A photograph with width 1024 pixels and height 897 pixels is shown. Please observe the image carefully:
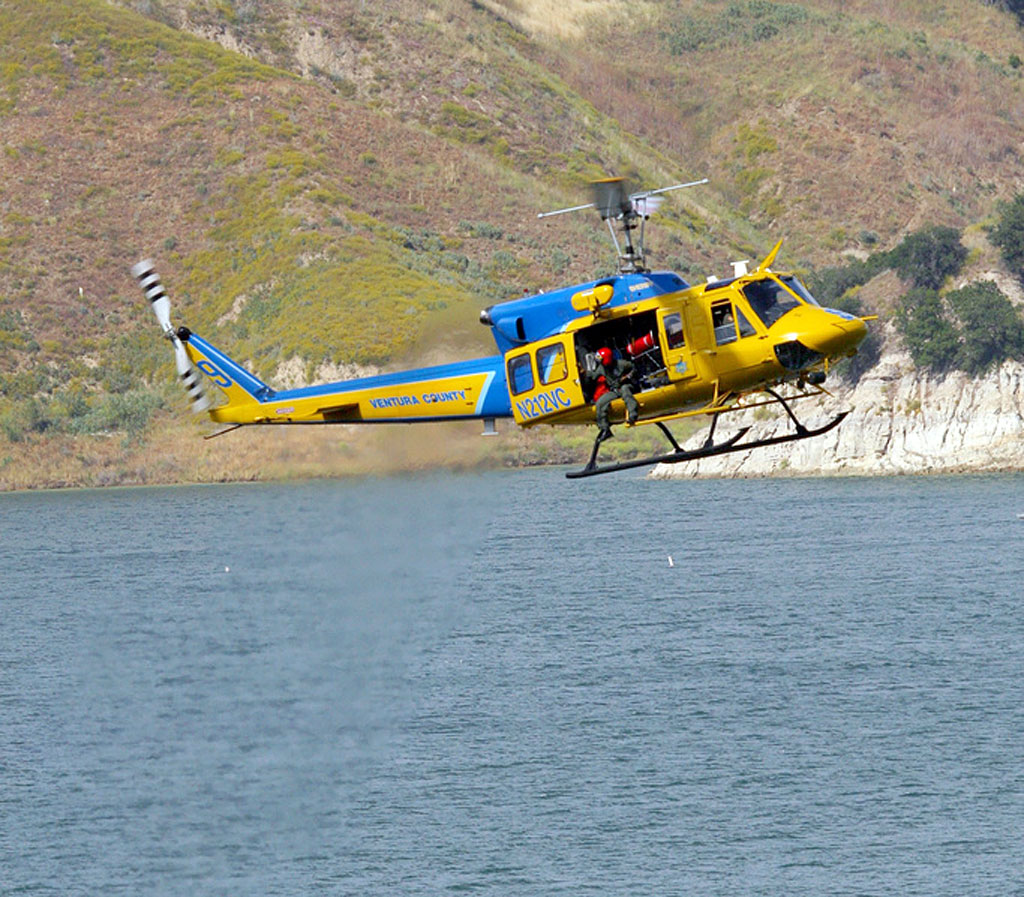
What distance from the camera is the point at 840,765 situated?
5688 centimetres

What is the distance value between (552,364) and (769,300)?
427 centimetres

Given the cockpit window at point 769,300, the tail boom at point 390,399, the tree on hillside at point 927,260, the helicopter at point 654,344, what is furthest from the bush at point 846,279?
the cockpit window at point 769,300

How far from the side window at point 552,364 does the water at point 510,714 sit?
8173 millimetres

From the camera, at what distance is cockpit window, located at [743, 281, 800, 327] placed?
30.6 metres

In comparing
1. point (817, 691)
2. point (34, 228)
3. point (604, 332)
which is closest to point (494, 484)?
point (604, 332)

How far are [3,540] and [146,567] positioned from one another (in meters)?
25.6

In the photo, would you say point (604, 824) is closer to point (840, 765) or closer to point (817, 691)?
point (840, 765)

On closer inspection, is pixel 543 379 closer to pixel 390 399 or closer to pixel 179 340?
pixel 390 399

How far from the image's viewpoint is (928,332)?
401 feet

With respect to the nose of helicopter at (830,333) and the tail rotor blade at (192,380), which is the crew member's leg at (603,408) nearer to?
the nose of helicopter at (830,333)

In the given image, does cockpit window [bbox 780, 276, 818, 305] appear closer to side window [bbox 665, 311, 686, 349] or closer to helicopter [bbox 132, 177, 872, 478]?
helicopter [bbox 132, 177, 872, 478]

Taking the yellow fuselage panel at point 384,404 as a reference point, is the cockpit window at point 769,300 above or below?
above

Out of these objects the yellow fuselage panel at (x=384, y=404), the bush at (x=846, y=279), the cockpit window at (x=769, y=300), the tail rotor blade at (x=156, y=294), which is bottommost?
the bush at (x=846, y=279)

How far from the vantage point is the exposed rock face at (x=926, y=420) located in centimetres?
12169
